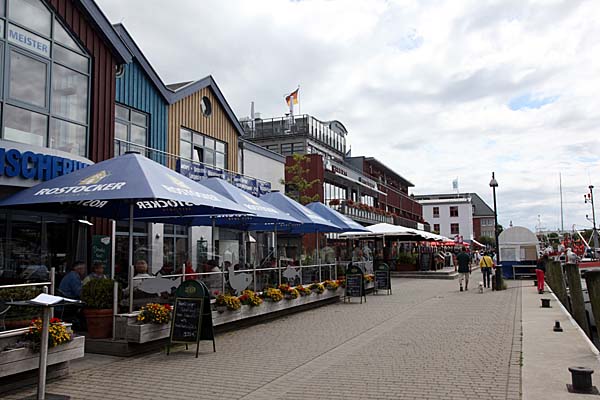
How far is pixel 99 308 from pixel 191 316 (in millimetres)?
1461

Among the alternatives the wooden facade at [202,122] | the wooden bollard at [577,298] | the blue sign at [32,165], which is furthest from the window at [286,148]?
the blue sign at [32,165]

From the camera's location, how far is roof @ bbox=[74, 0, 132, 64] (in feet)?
44.6

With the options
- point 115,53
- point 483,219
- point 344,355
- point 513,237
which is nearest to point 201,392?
point 344,355

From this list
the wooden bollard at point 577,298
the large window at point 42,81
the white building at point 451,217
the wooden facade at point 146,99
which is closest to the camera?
the large window at point 42,81

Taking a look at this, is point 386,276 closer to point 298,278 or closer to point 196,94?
point 298,278

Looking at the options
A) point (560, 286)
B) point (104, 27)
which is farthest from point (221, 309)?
point (560, 286)

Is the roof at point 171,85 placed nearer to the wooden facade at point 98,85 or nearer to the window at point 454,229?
the wooden facade at point 98,85

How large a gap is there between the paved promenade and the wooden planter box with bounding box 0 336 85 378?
0.30 meters

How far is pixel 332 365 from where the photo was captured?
839 cm

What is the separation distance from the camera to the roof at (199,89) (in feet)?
Result: 62.7

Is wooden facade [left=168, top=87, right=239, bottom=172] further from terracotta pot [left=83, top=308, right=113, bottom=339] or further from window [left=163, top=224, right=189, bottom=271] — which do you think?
terracotta pot [left=83, top=308, right=113, bottom=339]

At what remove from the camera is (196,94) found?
68.0 ft

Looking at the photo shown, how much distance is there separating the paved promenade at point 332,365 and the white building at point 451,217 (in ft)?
303

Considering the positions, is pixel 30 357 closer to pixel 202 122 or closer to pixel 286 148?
pixel 202 122
